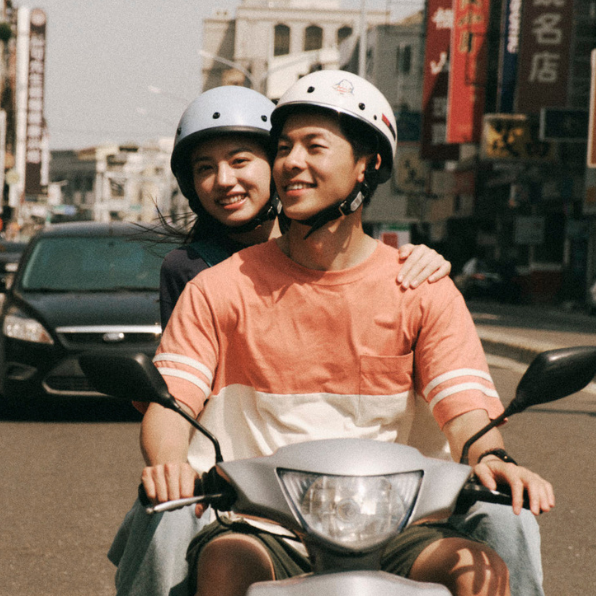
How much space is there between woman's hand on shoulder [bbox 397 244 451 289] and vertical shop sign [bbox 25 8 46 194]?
69.9 meters

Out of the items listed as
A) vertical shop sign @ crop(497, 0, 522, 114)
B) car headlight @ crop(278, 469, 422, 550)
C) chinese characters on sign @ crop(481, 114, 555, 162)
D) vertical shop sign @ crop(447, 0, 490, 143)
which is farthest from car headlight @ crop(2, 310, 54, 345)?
vertical shop sign @ crop(447, 0, 490, 143)

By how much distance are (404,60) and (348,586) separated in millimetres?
55481

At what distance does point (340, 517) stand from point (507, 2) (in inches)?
1298

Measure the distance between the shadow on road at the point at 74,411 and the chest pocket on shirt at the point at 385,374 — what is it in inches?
262

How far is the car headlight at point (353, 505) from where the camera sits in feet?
6.21

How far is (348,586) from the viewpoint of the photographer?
188cm

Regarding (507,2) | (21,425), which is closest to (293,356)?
(21,425)

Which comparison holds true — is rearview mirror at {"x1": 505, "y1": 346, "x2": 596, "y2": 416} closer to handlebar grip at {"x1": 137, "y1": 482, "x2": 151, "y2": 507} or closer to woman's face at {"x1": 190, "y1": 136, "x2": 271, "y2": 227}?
handlebar grip at {"x1": 137, "y1": 482, "x2": 151, "y2": 507}

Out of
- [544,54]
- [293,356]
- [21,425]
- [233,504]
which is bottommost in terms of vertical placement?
[21,425]

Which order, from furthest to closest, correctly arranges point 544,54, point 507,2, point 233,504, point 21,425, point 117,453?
point 507,2, point 544,54, point 21,425, point 117,453, point 233,504

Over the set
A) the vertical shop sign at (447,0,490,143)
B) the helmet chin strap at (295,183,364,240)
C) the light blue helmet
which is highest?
the vertical shop sign at (447,0,490,143)

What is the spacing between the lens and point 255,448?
2623mm

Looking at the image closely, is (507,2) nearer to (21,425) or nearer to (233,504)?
(21,425)

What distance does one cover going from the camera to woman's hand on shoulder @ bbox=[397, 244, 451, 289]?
274 centimetres
